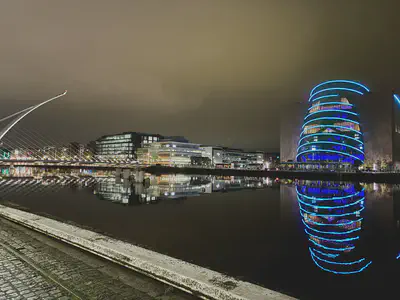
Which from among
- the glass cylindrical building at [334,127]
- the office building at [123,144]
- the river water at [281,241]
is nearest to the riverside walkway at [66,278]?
the river water at [281,241]

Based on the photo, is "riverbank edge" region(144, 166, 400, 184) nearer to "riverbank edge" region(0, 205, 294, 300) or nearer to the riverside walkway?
"riverbank edge" region(0, 205, 294, 300)

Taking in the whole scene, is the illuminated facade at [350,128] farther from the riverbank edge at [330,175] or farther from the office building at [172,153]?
the office building at [172,153]

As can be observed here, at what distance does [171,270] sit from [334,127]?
260 ft

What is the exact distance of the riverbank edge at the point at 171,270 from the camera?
4.22m

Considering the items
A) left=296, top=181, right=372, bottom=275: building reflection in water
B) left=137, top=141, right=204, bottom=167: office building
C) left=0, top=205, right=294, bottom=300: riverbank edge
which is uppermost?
left=137, top=141, right=204, bottom=167: office building

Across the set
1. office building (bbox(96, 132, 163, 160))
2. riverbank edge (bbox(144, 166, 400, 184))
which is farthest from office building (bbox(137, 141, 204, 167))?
riverbank edge (bbox(144, 166, 400, 184))

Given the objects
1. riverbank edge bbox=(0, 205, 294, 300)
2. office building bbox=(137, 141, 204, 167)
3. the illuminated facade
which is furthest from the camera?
office building bbox=(137, 141, 204, 167)

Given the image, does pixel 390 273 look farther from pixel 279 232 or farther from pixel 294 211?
pixel 294 211

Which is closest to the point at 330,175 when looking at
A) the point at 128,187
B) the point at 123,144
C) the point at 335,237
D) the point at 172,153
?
the point at 128,187

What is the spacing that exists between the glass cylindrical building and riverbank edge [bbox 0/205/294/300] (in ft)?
248

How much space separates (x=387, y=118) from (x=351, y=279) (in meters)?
91.1

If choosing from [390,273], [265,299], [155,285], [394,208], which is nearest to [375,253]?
[390,273]

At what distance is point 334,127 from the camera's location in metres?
75.8

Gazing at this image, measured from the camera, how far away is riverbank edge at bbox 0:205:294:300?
13.9 ft
